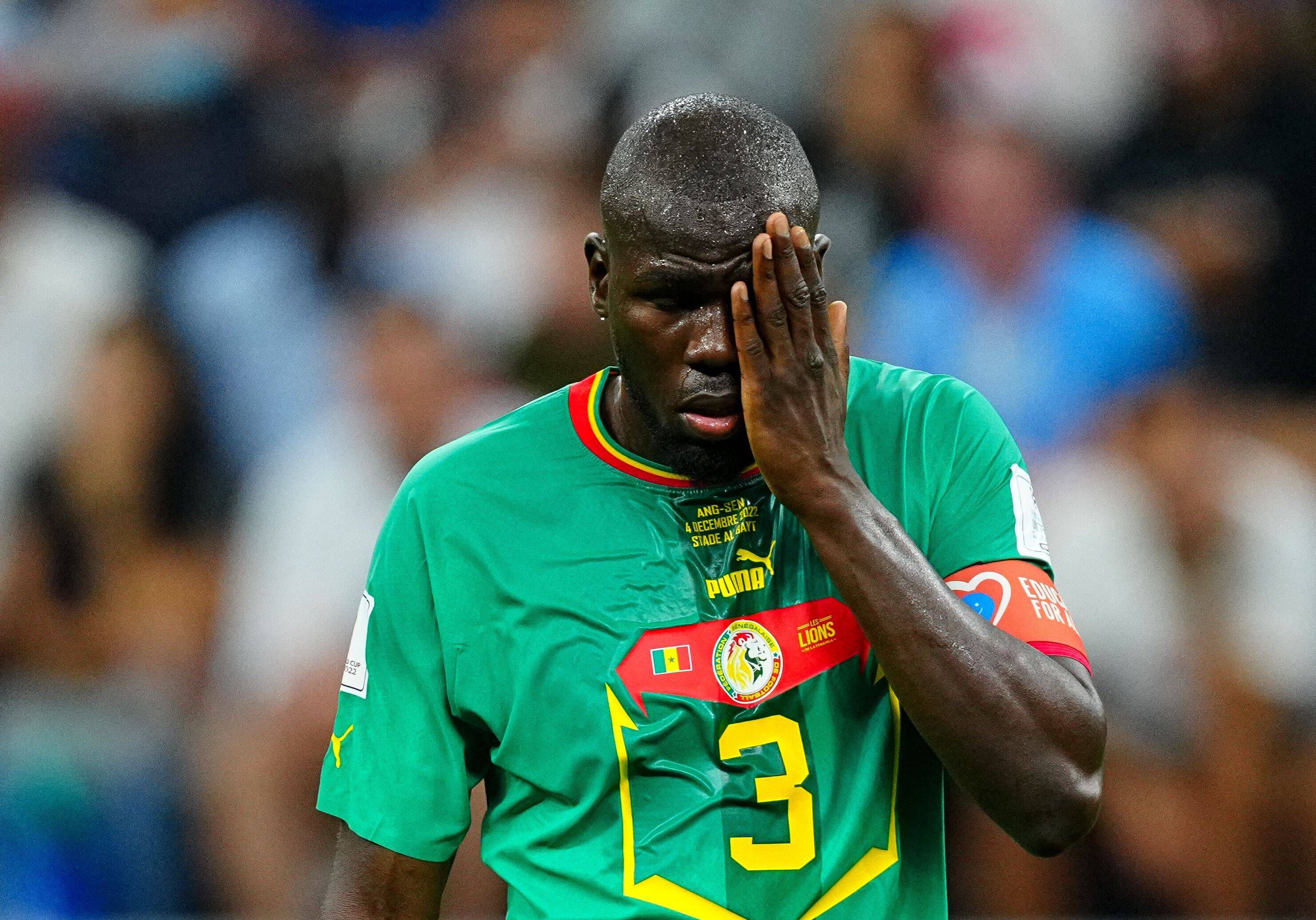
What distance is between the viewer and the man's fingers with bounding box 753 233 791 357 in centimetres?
200

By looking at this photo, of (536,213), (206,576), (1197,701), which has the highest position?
(536,213)

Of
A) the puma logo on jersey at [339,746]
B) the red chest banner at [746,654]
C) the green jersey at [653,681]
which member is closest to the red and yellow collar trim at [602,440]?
the green jersey at [653,681]

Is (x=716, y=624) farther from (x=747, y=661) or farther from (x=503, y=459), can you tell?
(x=503, y=459)

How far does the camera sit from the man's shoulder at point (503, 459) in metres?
2.35

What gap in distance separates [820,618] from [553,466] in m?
0.47

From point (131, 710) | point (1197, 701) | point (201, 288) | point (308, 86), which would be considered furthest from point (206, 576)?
point (1197, 701)

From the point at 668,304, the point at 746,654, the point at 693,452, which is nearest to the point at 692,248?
the point at 668,304

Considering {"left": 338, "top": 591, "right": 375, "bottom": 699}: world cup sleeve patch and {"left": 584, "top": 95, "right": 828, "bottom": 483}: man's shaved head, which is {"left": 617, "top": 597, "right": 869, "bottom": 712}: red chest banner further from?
{"left": 338, "top": 591, "right": 375, "bottom": 699}: world cup sleeve patch

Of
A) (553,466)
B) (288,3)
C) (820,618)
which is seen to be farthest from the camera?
(288,3)

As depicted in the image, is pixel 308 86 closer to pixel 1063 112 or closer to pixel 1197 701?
pixel 1063 112

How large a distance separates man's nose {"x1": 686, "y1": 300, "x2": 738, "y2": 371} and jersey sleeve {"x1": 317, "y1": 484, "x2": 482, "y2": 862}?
0.53m

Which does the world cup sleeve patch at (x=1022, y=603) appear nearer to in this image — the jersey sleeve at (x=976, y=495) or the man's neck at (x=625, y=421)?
the jersey sleeve at (x=976, y=495)

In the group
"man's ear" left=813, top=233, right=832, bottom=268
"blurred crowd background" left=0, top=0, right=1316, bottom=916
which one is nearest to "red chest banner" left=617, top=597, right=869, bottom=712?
"man's ear" left=813, top=233, right=832, bottom=268

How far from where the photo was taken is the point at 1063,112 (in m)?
5.59
